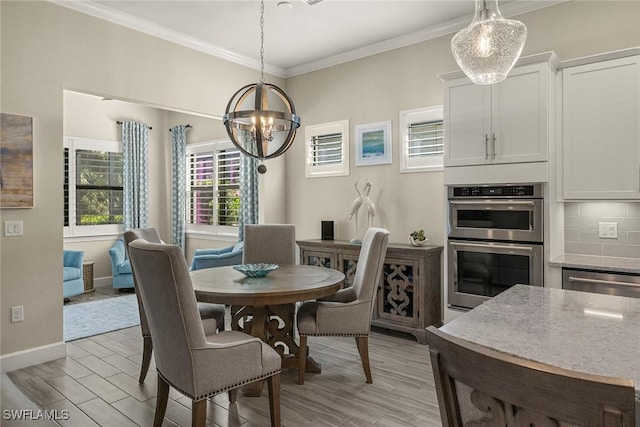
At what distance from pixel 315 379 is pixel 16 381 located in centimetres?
222

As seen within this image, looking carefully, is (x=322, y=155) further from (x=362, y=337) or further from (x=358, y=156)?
(x=362, y=337)

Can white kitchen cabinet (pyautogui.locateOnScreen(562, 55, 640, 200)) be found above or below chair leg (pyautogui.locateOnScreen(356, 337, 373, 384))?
above

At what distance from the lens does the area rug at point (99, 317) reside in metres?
4.24

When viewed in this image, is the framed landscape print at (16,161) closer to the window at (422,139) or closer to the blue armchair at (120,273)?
the blue armchair at (120,273)

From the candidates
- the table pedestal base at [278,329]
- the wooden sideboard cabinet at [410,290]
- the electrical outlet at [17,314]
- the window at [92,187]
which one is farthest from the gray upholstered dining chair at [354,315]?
the window at [92,187]

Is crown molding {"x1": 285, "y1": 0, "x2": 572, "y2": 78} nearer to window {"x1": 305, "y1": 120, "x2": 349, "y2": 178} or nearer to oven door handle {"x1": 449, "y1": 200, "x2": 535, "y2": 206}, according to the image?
window {"x1": 305, "y1": 120, "x2": 349, "y2": 178}

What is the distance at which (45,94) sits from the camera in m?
3.43

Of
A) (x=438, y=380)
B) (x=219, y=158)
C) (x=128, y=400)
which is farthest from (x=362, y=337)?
(x=219, y=158)

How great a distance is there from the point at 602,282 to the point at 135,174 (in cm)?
658

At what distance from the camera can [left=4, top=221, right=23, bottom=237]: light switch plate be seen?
10.6ft

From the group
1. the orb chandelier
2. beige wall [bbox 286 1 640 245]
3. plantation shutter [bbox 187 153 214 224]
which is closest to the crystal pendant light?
the orb chandelier

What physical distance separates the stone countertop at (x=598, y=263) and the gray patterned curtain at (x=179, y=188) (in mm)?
5863

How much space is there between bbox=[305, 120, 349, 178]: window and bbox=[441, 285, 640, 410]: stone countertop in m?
3.36

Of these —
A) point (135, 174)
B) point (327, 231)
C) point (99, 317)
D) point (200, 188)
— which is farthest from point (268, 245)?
point (135, 174)
